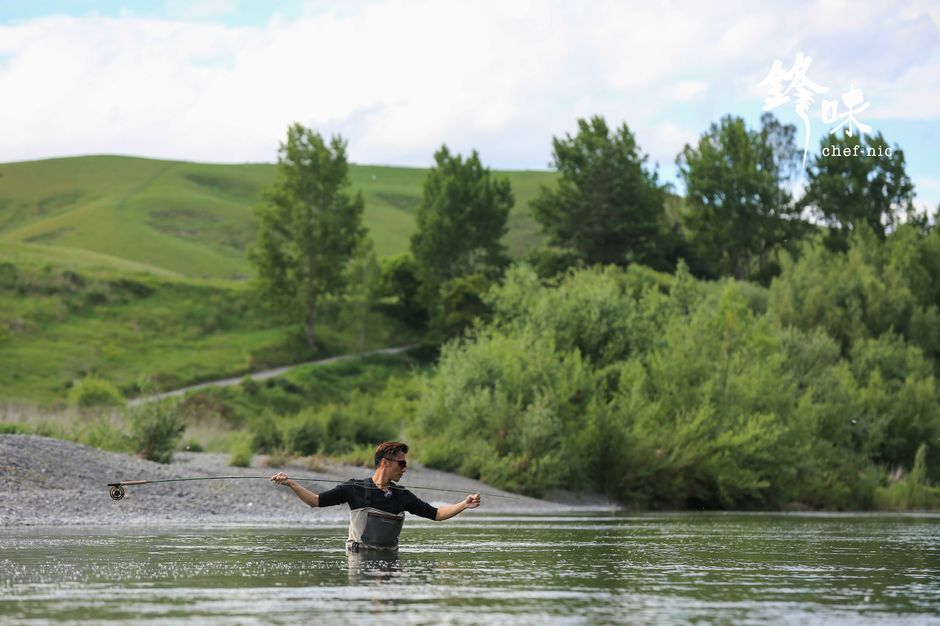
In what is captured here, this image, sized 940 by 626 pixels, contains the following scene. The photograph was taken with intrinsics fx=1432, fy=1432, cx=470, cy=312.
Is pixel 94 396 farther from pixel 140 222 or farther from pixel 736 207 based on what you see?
pixel 140 222

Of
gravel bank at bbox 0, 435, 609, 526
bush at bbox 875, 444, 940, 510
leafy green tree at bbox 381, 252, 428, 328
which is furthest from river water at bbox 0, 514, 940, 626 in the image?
leafy green tree at bbox 381, 252, 428, 328

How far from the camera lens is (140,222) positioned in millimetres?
164500

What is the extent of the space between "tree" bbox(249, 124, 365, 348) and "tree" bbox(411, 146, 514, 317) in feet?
22.5

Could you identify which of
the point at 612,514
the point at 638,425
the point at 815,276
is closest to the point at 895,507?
the point at 638,425

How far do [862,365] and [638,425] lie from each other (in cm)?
1996

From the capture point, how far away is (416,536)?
27.5m

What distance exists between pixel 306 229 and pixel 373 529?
8888cm

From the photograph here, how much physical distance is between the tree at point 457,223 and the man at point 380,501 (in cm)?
8935

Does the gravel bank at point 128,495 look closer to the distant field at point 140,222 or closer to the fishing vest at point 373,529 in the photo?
the fishing vest at point 373,529

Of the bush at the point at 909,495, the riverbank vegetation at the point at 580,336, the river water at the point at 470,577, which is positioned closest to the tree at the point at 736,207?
the riverbank vegetation at the point at 580,336

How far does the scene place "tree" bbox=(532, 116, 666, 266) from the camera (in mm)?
104250

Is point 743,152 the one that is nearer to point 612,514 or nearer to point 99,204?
point 612,514

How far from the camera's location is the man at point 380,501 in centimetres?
2000

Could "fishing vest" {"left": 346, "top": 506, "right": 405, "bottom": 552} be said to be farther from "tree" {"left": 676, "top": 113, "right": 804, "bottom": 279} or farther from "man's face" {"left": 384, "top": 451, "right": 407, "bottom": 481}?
"tree" {"left": 676, "top": 113, "right": 804, "bottom": 279}
